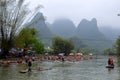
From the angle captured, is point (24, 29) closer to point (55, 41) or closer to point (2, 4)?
point (2, 4)

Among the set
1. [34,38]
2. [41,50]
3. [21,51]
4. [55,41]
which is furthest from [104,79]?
[55,41]

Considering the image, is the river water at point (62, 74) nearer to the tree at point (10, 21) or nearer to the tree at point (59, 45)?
the tree at point (10, 21)

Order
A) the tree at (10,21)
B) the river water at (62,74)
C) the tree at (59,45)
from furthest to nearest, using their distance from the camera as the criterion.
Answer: the tree at (59,45) < the tree at (10,21) < the river water at (62,74)

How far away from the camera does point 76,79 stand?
25.2 m

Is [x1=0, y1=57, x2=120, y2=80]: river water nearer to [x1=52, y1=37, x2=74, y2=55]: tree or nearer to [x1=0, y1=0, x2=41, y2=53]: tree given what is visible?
[x1=0, y1=0, x2=41, y2=53]: tree

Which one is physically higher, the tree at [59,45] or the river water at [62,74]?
the tree at [59,45]

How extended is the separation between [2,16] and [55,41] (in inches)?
2220

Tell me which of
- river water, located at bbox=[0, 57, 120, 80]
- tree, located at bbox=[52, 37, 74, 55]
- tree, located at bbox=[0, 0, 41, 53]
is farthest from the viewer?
tree, located at bbox=[52, 37, 74, 55]

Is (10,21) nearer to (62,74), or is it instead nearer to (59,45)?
(62,74)

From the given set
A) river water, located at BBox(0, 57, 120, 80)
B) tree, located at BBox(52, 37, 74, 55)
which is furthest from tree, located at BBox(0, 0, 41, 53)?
tree, located at BBox(52, 37, 74, 55)

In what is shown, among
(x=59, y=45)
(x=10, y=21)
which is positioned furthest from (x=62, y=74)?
(x=59, y=45)

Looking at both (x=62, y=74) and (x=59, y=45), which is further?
(x=59, y=45)

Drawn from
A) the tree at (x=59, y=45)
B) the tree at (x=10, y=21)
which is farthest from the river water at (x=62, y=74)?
the tree at (x=59, y=45)

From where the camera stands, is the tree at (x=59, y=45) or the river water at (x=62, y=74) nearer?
the river water at (x=62, y=74)
